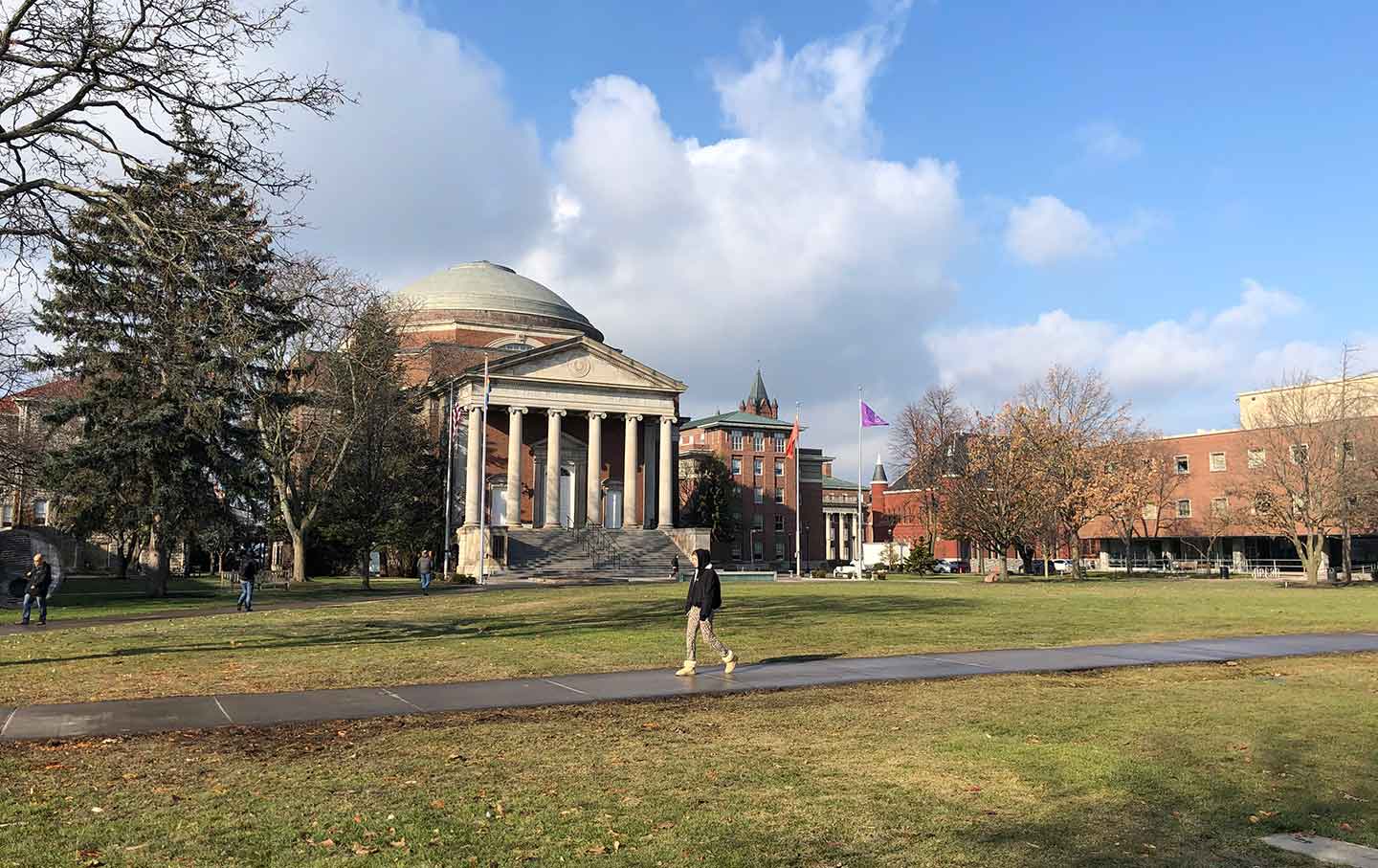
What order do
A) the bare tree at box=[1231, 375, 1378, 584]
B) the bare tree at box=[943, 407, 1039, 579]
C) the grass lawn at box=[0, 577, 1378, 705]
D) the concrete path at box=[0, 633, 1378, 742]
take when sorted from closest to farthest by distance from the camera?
the concrete path at box=[0, 633, 1378, 742]
the grass lawn at box=[0, 577, 1378, 705]
the bare tree at box=[1231, 375, 1378, 584]
the bare tree at box=[943, 407, 1039, 579]

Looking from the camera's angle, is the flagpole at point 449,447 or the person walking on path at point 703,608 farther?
the flagpole at point 449,447

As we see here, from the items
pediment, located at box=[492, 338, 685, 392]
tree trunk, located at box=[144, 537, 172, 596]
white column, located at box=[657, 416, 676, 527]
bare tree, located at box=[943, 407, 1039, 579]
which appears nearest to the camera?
tree trunk, located at box=[144, 537, 172, 596]

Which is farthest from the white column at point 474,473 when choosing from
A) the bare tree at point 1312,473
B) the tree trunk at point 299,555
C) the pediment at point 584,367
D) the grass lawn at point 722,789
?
the grass lawn at point 722,789

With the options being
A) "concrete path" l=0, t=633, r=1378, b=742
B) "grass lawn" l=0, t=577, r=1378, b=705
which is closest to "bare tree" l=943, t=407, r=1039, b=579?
"grass lawn" l=0, t=577, r=1378, b=705

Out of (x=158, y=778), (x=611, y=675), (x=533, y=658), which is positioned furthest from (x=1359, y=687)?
(x=158, y=778)

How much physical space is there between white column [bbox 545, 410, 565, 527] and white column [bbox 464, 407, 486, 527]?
14.4 feet

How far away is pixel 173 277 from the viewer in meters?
15.8

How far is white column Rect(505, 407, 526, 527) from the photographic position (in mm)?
66000

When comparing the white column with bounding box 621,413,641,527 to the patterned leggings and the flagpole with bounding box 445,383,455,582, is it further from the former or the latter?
the patterned leggings

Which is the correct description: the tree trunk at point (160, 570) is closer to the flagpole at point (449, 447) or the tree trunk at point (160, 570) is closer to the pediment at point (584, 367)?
the flagpole at point (449, 447)

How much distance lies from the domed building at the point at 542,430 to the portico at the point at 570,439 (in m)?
0.07

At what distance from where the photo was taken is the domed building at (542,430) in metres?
66.7

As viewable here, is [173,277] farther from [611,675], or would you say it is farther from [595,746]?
[595,746]

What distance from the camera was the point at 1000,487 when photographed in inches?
2302
